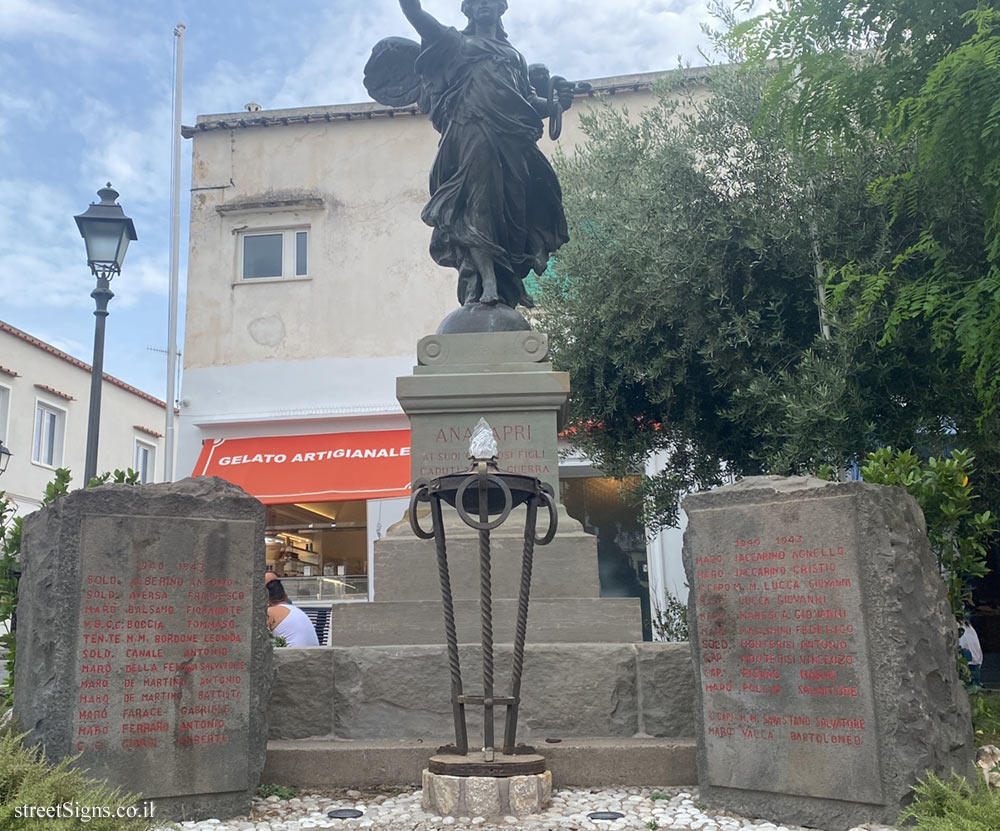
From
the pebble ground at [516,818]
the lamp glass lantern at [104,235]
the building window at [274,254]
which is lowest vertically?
the pebble ground at [516,818]

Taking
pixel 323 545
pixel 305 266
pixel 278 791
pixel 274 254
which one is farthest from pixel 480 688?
pixel 274 254

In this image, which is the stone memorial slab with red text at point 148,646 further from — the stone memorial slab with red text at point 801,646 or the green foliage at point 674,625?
the green foliage at point 674,625

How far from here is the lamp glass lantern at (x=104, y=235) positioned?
8.58 m

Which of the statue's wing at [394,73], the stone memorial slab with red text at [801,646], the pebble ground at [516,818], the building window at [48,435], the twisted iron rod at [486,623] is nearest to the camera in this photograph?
the pebble ground at [516,818]

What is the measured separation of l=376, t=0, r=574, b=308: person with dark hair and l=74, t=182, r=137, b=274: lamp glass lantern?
9.28 feet

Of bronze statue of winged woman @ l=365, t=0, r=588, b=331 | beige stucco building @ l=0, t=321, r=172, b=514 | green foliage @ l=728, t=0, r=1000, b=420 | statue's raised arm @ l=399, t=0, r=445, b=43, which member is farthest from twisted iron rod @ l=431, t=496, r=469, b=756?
beige stucco building @ l=0, t=321, r=172, b=514

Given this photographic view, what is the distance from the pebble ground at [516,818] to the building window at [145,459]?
86.0 feet

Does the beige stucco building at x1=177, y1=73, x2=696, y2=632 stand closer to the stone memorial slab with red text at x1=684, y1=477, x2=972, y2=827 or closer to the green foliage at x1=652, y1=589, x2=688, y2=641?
the green foliage at x1=652, y1=589, x2=688, y2=641

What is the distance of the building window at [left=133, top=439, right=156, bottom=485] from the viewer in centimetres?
2942

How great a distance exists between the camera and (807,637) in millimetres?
4727

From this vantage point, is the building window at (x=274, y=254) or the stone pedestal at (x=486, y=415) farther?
the building window at (x=274, y=254)

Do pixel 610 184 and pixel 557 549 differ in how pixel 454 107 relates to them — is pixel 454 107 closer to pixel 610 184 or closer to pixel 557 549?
pixel 557 549

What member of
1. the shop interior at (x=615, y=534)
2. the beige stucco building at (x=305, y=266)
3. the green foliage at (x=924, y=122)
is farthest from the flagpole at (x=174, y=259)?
the green foliage at (x=924, y=122)

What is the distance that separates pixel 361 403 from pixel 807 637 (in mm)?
13992
